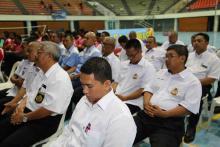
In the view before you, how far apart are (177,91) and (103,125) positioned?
1249 millimetres

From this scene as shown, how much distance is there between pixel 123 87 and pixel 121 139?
1896 millimetres

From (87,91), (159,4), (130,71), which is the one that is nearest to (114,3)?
(159,4)

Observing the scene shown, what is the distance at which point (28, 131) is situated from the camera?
230 cm

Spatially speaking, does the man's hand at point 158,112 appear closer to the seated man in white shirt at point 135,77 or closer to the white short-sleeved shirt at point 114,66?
the seated man in white shirt at point 135,77

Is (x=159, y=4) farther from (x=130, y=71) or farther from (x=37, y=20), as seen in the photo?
(x=130, y=71)

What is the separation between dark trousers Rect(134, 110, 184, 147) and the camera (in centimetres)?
228

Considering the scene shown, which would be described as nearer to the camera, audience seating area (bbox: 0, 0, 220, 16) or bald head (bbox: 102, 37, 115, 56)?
bald head (bbox: 102, 37, 115, 56)

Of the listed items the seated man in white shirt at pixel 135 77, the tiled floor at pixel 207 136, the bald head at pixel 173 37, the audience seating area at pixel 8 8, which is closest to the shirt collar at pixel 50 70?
the seated man in white shirt at pixel 135 77

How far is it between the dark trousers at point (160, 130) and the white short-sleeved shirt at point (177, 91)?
163 millimetres

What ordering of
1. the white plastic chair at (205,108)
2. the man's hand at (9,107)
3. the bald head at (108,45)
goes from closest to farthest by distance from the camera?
1. the man's hand at (9,107)
2. the white plastic chair at (205,108)
3. the bald head at (108,45)

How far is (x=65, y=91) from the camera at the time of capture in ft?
7.64

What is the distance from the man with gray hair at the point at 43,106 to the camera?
90.0 inches

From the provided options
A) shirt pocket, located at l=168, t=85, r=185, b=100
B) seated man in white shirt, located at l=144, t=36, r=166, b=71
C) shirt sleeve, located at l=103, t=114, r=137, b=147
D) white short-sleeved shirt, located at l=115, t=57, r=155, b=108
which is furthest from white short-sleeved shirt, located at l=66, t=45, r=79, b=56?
shirt sleeve, located at l=103, t=114, r=137, b=147

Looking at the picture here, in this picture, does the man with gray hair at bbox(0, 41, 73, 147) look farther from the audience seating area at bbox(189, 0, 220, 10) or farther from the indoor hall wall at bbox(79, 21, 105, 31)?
the indoor hall wall at bbox(79, 21, 105, 31)
